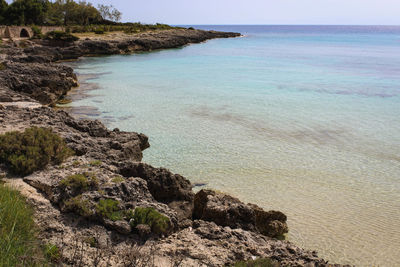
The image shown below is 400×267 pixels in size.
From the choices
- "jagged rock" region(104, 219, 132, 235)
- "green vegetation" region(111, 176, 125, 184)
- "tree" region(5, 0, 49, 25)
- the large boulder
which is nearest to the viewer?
"jagged rock" region(104, 219, 132, 235)

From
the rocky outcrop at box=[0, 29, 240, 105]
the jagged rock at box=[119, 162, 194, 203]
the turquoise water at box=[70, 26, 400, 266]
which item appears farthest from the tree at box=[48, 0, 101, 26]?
the jagged rock at box=[119, 162, 194, 203]

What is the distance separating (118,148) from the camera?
10789 millimetres

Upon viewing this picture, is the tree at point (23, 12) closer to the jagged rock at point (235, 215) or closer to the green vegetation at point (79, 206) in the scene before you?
the jagged rock at point (235, 215)

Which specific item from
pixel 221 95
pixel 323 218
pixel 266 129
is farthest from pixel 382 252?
pixel 221 95

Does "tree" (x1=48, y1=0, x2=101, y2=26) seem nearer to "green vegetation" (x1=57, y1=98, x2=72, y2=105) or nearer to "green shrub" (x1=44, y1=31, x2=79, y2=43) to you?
"green shrub" (x1=44, y1=31, x2=79, y2=43)

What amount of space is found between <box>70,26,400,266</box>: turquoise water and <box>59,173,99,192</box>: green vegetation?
468 cm

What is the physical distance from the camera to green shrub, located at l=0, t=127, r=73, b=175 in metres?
7.88

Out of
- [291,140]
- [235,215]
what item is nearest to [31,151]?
[235,215]

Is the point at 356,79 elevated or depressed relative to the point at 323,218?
elevated

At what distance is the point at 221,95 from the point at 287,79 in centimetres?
938

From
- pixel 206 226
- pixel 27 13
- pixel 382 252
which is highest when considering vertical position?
pixel 27 13

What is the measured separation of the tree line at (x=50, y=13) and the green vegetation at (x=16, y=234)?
2902 inches

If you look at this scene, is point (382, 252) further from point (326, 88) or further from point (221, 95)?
point (326, 88)

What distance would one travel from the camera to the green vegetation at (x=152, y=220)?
650cm
